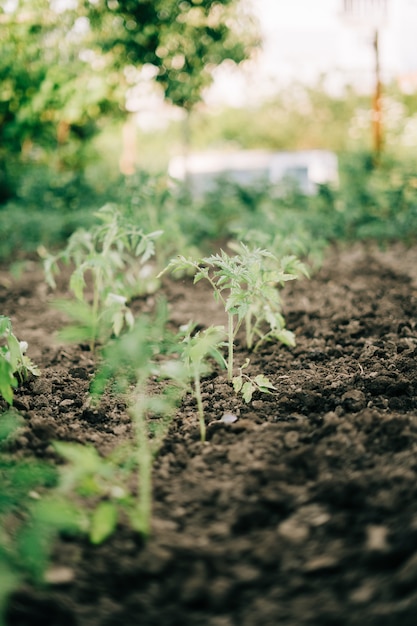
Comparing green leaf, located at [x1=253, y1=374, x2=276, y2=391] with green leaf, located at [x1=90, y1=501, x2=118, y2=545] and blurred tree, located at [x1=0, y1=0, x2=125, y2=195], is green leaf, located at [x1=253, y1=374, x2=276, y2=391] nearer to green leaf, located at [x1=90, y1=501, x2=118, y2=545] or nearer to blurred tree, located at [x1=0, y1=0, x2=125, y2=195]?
green leaf, located at [x1=90, y1=501, x2=118, y2=545]

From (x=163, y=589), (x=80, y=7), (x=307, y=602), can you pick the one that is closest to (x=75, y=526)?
(x=163, y=589)

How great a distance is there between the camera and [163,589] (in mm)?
1262

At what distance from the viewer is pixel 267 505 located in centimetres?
149

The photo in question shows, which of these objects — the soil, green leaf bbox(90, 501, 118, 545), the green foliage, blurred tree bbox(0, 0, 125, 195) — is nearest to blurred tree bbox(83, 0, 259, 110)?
blurred tree bbox(0, 0, 125, 195)

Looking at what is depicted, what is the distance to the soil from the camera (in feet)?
3.99

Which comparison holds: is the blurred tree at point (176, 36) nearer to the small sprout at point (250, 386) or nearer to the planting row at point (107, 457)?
the planting row at point (107, 457)

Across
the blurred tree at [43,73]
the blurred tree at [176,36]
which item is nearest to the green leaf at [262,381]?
the blurred tree at [176,36]

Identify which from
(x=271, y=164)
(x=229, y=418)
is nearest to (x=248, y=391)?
(x=229, y=418)

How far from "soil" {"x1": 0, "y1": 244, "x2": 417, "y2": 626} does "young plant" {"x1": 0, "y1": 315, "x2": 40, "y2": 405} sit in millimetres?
83

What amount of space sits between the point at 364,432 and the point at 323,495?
38cm

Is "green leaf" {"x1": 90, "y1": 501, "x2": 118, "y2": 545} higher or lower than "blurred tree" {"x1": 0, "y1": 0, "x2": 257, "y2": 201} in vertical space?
lower

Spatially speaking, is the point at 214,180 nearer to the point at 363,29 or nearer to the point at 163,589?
the point at 363,29

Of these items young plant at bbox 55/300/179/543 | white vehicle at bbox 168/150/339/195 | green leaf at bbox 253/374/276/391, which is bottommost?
young plant at bbox 55/300/179/543

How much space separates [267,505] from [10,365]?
0.90m
